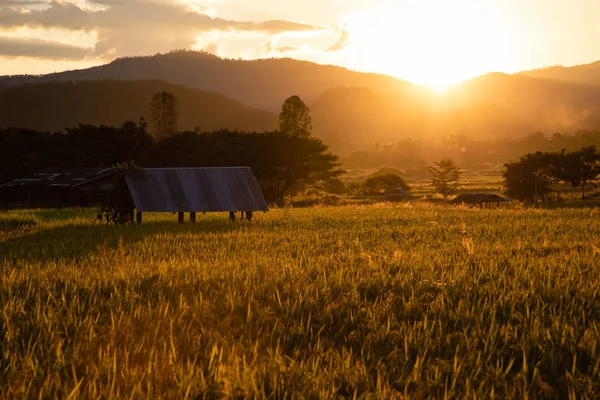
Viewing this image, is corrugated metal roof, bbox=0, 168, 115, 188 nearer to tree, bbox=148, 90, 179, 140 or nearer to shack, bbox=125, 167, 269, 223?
shack, bbox=125, 167, 269, 223

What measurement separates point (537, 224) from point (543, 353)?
16863 mm

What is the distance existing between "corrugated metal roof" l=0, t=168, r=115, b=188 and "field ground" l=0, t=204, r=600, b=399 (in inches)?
1581

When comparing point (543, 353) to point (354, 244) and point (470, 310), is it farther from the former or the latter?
point (354, 244)

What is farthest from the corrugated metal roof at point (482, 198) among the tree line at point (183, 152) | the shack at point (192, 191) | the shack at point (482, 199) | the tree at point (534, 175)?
the shack at point (192, 191)

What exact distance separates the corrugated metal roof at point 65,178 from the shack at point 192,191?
27.8 m

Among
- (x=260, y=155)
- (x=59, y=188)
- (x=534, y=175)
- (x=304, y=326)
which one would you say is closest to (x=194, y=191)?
(x=304, y=326)

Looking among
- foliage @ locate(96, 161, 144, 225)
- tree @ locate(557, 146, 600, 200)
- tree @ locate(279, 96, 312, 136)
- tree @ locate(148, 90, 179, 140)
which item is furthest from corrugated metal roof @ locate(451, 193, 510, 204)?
tree @ locate(148, 90, 179, 140)

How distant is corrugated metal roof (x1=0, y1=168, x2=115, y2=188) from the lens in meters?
49.3

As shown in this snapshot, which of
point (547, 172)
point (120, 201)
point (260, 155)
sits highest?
point (260, 155)

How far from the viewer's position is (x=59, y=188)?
50.5m

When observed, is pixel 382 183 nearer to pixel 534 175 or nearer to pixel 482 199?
pixel 534 175

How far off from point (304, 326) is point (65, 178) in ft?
165

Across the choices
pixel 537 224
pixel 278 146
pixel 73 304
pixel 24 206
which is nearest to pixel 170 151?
pixel 278 146

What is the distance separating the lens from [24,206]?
5472 centimetres
